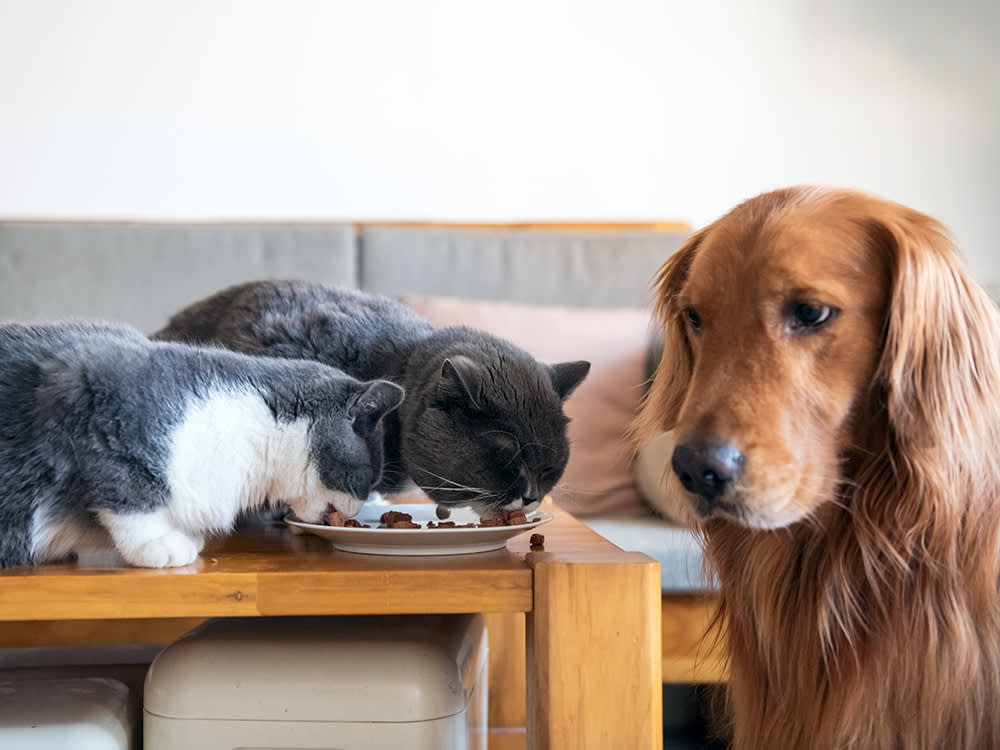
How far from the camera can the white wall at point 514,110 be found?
250 cm

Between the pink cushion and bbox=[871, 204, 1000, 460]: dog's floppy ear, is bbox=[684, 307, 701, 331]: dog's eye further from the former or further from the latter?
the pink cushion

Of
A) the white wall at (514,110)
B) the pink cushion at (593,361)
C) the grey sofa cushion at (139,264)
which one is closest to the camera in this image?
the pink cushion at (593,361)

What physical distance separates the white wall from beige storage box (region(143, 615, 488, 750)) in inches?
72.8

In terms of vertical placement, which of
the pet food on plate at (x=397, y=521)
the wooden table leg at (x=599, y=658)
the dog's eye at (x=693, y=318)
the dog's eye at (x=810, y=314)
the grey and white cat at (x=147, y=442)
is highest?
the dog's eye at (x=810, y=314)

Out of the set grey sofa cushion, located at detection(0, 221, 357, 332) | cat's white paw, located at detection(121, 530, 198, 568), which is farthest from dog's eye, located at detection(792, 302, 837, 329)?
grey sofa cushion, located at detection(0, 221, 357, 332)

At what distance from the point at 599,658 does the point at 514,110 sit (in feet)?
6.77

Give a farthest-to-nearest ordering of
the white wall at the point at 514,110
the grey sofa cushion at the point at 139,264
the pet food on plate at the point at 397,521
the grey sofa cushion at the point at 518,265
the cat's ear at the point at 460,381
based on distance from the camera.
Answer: the white wall at the point at 514,110 → the grey sofa cushion at the point at 518,265 → the grey sofa cushion at the point at 139,264 → the cat's ear at the point at 460,381 → the pet food on plate at the point at 397,521

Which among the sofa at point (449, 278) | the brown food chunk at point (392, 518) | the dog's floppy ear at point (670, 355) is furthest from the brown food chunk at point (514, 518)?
the sofa at point (449, 278)

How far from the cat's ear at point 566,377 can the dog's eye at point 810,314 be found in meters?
0.43

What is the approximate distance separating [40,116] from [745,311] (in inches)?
89.3

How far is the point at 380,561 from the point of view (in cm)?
90

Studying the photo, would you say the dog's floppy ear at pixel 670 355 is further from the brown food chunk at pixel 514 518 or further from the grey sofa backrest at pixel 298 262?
the grey sofa backrest at pixel 298 262

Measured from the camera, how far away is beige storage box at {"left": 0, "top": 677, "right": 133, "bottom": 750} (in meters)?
0.86

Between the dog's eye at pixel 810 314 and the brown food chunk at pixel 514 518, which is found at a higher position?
the dog's eye at pixel 810 314
